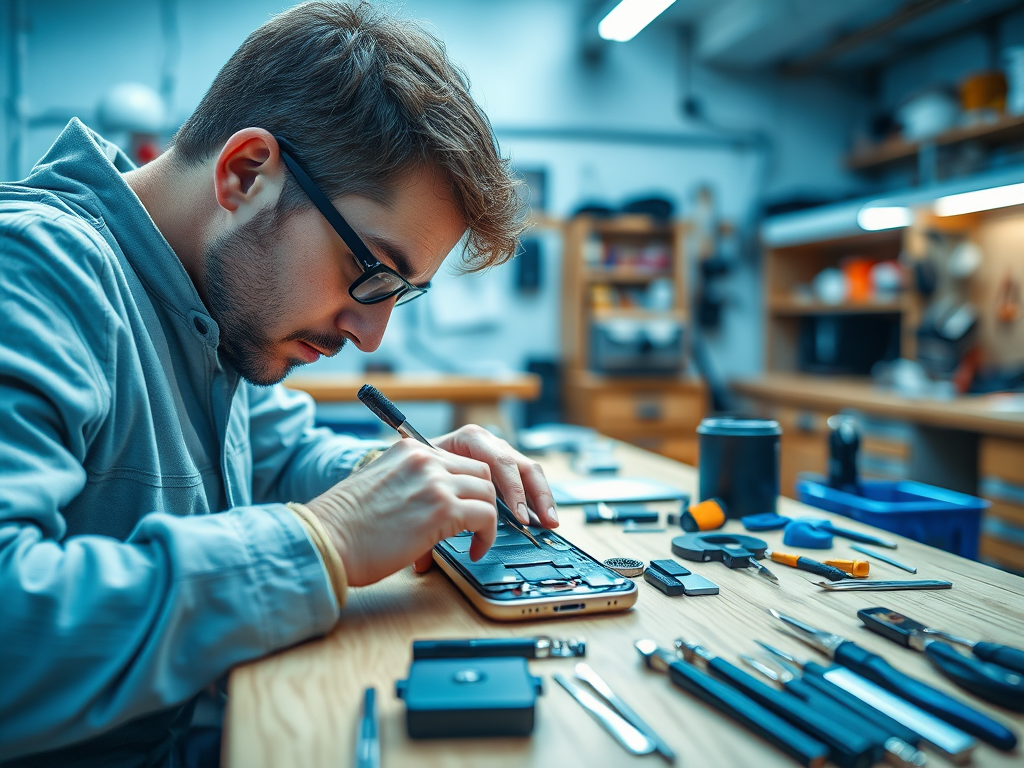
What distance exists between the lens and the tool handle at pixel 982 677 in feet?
1.70

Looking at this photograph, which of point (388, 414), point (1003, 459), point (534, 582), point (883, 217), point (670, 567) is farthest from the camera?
point (883, 217)

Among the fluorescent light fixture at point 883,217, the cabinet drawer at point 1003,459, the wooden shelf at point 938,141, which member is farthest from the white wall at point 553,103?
the cabinet drawer at point 1003,459

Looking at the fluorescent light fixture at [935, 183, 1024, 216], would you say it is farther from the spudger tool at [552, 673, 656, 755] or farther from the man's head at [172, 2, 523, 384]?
the spudger tool at [552, 673, 656, 755]

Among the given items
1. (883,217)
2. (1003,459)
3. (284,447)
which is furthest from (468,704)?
(883,217)

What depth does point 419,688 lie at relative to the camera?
1.62 feet

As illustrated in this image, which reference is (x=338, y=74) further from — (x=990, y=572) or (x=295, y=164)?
(x=990, y=572)

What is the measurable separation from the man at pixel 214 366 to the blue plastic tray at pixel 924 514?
55 cm

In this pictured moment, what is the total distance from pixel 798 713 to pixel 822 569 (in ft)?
1.16

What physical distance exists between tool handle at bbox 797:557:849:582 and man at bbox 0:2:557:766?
0.99 ft

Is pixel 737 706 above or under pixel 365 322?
under

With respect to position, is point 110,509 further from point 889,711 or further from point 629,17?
point 629,17

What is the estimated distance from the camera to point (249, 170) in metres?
0.82

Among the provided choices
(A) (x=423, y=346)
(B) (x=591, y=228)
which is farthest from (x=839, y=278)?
(A) (x=423, y=346)

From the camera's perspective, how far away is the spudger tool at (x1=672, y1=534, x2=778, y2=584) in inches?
32.5
